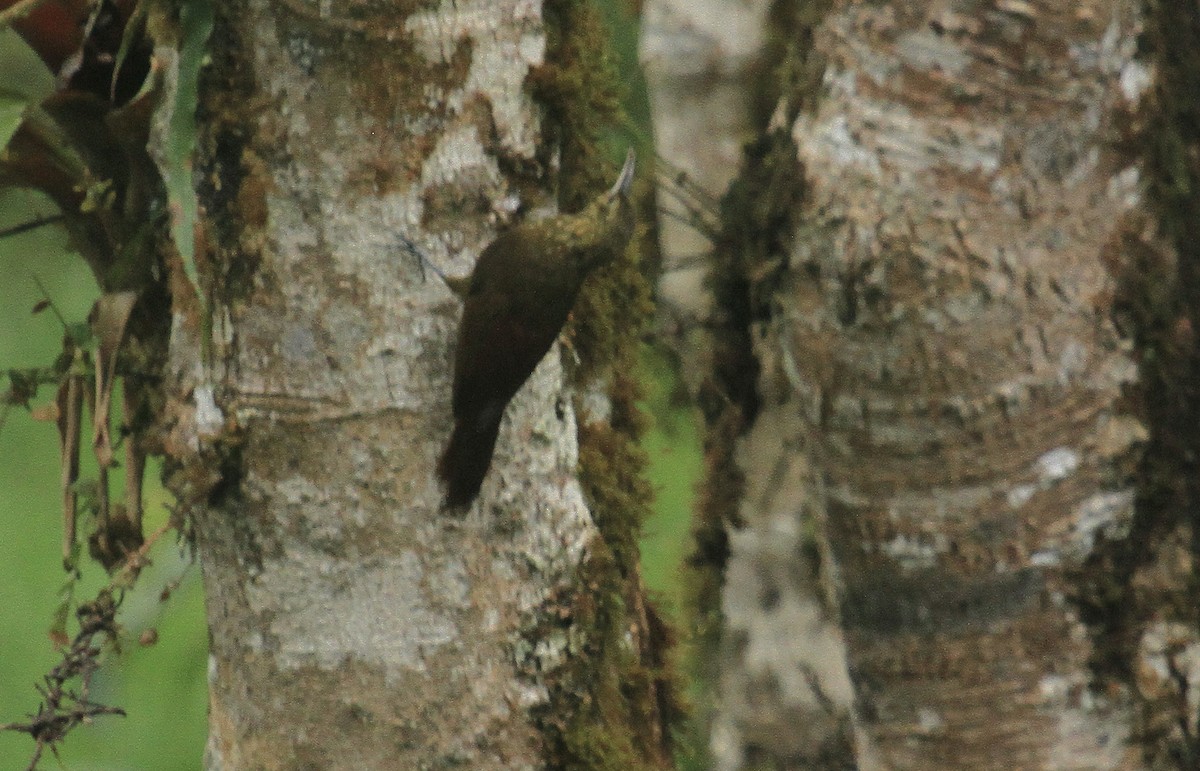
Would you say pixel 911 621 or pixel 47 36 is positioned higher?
pixel 47 36

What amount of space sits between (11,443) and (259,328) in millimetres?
3197

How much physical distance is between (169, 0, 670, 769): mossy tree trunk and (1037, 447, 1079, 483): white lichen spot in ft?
2.28

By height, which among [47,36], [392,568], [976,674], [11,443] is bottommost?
[11,443]

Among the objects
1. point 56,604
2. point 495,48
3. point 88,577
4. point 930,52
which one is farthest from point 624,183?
point 88,577

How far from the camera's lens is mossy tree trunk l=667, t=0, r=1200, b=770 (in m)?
1.90

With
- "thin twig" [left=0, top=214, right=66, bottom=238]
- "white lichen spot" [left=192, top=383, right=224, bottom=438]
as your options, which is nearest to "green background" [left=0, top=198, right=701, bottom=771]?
"thin twig" [left=0, top=214, right=66, bottom=238]

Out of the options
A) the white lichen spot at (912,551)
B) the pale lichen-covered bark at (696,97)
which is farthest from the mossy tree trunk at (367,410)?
the pale lichen-covered bark at (696,97)

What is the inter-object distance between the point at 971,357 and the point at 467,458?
740 millimetres

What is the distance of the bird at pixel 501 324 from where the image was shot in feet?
5.11

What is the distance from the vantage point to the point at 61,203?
1.83 m

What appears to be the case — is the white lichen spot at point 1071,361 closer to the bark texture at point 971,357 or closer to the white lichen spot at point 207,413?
the bark texture at point 971,357

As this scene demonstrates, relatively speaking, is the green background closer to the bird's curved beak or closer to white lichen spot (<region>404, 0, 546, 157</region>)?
the bird's curved beak

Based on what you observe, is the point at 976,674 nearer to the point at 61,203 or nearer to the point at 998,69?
the point at 998,69

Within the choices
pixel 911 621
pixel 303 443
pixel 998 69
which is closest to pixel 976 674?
pixel 911 621
